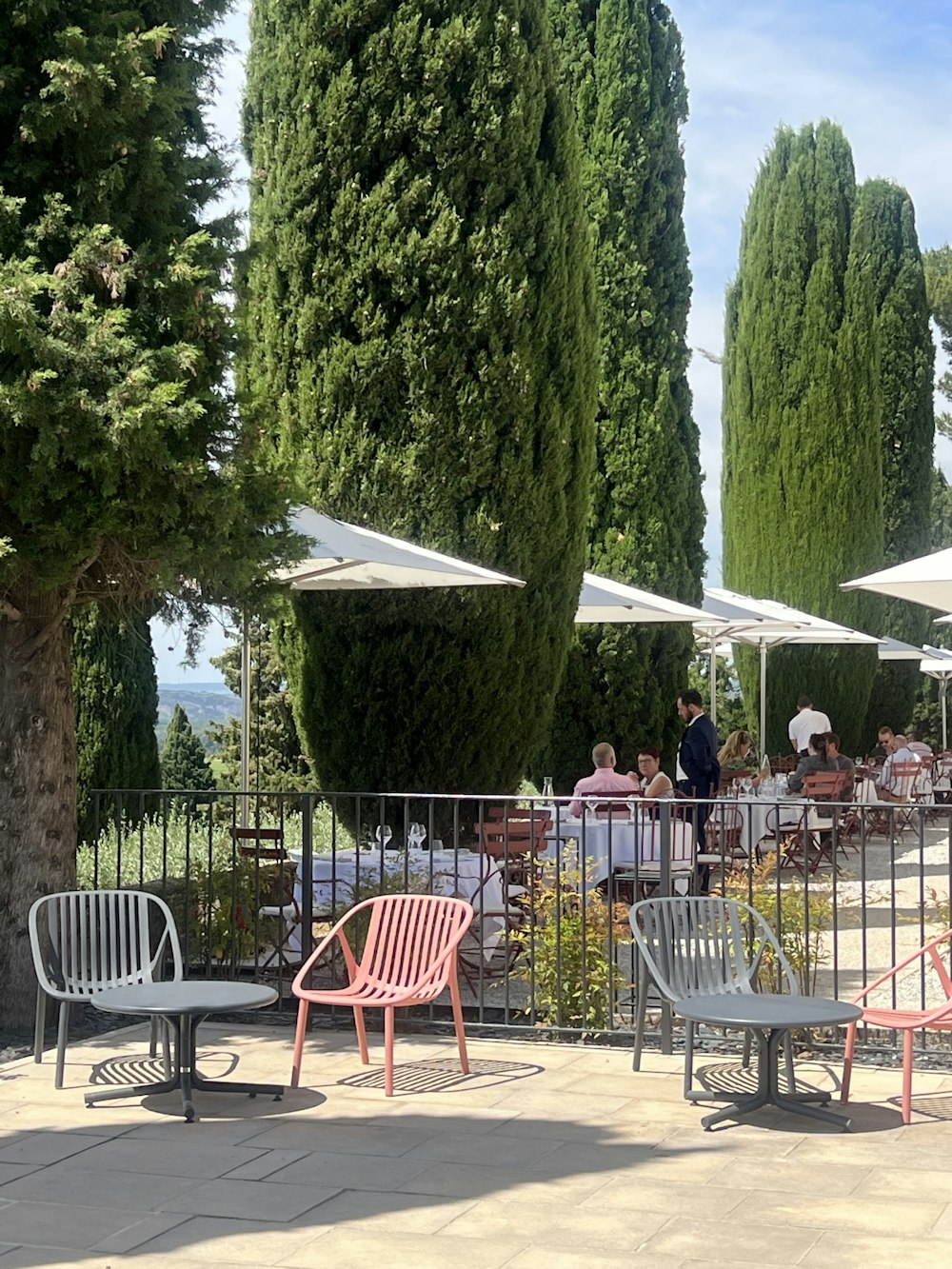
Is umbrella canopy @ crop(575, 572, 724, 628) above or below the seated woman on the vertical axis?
above

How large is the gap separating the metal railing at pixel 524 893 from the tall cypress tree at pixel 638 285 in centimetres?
595

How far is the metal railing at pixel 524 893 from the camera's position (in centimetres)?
841

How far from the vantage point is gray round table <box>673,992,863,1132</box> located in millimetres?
6527

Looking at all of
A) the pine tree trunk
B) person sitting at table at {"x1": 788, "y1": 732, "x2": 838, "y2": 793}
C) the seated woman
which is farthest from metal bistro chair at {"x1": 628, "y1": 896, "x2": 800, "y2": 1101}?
the seated woman

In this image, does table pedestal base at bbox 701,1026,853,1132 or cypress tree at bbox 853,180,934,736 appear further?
cypress tree at bbox 853,180,934,736

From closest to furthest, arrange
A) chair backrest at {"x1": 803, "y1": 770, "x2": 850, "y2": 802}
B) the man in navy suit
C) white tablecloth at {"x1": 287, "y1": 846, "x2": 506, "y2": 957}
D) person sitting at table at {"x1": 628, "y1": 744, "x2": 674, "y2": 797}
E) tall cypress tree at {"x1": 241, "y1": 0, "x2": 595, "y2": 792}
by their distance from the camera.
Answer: white tablecloth at {"x1": 287, "y1": 846, "x2": 506, "y2": 957}, person sitting at table at {"x1": 628, "y1": 744, "x2": 674, "y2": 797}, tall cypress tree at {"x1": 241, "y1": 0, "x2": 595, "y2": 792}, the man in navy suit, chair backrest at {"x1": 803, "y1": 770, "x2": 850, "y2": 802}

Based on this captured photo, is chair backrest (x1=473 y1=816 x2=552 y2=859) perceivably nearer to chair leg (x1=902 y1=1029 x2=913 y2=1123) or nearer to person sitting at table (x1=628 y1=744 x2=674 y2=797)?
person sitting at table (x1=628 y1=744 x2=674 y2=797)

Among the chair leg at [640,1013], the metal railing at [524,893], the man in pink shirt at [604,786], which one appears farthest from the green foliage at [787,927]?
the man in pink shirt at [604,786]

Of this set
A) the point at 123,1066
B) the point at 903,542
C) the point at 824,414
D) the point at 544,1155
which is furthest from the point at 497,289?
the point at 903,542

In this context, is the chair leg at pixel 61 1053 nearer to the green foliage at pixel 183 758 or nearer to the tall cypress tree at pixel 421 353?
the tall cypress tree at pixel 421 353

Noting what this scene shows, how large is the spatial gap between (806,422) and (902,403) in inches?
194

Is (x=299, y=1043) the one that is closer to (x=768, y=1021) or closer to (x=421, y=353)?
(x=768, y=1021)

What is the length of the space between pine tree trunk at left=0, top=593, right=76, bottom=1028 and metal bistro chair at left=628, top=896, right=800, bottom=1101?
325cm

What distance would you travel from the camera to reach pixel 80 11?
833 centimetres
